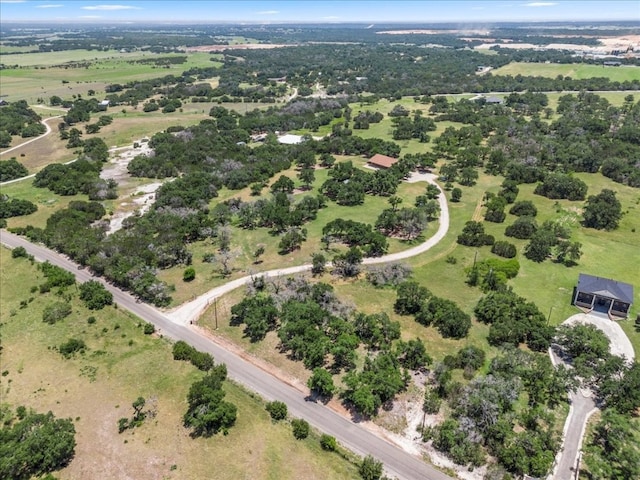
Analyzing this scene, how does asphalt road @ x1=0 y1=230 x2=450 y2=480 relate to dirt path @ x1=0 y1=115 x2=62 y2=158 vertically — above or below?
below

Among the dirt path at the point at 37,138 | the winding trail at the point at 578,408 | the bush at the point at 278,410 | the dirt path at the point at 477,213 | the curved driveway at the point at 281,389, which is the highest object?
the dirt path at the point at 37,138

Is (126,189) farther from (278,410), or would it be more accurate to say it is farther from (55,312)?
(278,410)

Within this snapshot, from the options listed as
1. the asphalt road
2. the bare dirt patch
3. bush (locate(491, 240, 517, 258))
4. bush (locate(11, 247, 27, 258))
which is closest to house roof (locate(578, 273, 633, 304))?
bush (locate(491, 240, 517, 258))

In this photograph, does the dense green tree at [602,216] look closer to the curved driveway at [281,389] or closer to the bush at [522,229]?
the bush at [522,229]

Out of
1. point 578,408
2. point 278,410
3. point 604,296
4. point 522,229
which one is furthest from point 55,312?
point 522,229

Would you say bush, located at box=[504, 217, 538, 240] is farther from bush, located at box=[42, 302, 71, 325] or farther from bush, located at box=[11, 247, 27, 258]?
bush, located at box=[11, 247, 27, 258]

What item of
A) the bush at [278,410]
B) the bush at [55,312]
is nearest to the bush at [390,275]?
the bush at [278,410]
